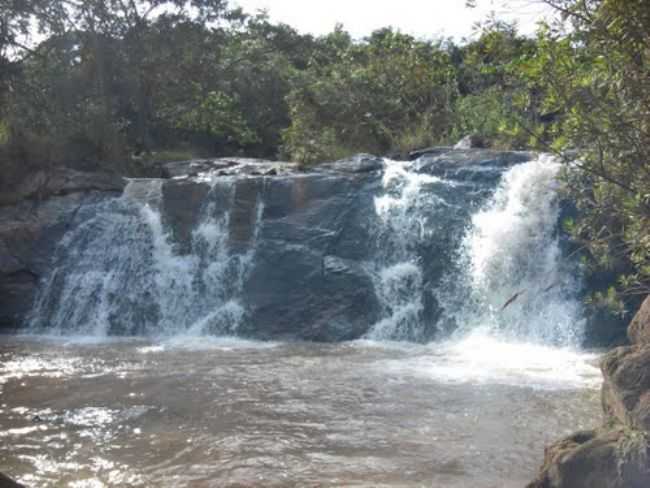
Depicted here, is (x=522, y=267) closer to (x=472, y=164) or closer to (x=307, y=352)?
(x=472, y=164)

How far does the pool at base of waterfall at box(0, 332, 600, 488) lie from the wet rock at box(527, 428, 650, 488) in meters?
0.97

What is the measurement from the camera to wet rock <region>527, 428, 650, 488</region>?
331 cm

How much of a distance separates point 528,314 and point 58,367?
20.2ft

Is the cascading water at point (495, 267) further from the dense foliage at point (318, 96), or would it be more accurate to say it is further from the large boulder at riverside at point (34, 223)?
the large boulder at riverside at point (34, 223)

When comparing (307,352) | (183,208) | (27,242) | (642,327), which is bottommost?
(307,352)

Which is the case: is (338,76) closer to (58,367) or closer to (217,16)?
(217,16)

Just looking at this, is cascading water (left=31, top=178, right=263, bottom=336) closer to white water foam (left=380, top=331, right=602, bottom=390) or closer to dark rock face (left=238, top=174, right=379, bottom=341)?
dark rock face (left=238, top=174, right=379, bottom=341)

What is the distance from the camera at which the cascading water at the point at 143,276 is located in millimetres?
12047

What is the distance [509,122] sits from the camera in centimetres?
415

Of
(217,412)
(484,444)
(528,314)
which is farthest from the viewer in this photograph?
Result: (528,314)

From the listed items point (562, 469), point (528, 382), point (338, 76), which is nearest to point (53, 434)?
point (562, 469)

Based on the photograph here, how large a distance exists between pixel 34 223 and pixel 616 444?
1206 cm

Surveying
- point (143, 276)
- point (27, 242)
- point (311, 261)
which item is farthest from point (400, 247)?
point (27, 242)

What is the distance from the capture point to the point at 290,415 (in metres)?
6.32
